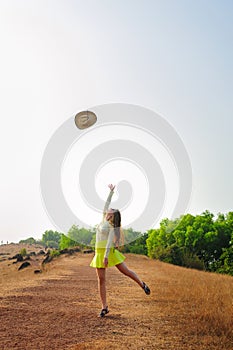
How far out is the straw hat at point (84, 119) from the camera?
8766 mm

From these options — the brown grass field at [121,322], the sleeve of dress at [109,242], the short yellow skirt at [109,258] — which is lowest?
the brown grass field at [121,322]

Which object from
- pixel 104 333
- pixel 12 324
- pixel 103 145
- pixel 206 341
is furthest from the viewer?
pixel 103 145

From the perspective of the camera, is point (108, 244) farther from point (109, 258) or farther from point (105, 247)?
point (109, 258)

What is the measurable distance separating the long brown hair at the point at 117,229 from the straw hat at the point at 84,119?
7.94 ft

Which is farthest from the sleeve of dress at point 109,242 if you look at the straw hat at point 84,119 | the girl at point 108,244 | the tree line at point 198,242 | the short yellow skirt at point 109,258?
the tree line at point 198,242

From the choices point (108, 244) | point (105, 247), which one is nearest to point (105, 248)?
point (105, 247)

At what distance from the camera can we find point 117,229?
7191mm

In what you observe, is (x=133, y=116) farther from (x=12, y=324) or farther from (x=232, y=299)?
(x=12, y=324)

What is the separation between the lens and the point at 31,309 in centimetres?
777

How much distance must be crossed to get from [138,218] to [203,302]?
2099 millimetres

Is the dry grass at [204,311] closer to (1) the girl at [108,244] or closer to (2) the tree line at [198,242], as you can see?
(1) the girl at [108,244]

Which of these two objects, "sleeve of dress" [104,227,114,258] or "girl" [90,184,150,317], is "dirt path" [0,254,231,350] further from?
"sleeve of dress" [104,227,114,258]

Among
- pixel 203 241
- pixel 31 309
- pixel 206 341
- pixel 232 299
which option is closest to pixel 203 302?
pixel 232 299

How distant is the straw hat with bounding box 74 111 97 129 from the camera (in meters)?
8.77
